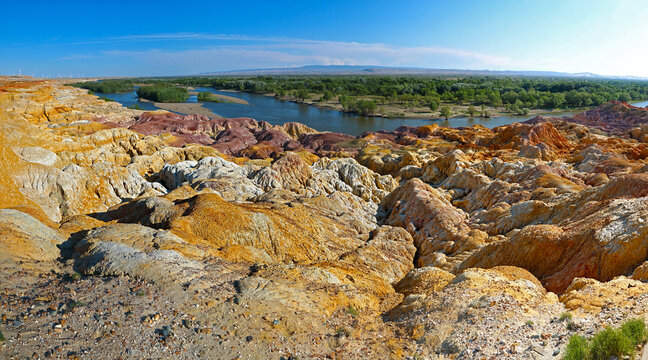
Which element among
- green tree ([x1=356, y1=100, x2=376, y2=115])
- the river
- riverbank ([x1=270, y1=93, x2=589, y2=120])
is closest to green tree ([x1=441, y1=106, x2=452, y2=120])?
riverbank ([x1=270, y1=93, x2=589, y2=120])

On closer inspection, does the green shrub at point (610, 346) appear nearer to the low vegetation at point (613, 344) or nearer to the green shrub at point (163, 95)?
the low vegetation at point (613, 344)

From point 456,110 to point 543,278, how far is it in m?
116

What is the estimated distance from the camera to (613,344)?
6109mm

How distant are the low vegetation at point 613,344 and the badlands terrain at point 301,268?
2.12 ft

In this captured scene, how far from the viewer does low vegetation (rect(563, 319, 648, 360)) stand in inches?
237

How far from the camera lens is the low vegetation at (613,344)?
237 inches

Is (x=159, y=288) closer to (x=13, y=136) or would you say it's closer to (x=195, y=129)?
(x=13, y=136)

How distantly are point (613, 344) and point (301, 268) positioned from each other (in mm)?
7650

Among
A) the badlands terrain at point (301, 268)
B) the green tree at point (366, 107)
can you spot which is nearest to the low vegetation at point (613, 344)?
the badlands terrain at point (301, 268)

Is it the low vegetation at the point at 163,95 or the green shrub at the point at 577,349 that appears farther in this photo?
the low vegetation at the point at 163,95

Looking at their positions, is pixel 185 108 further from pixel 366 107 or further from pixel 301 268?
pixel 301 268

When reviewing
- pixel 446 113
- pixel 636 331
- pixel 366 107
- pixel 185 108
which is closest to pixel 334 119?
pixel 366 107

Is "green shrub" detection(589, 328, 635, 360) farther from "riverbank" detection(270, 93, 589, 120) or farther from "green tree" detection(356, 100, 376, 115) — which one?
"green tree" detection(356, 100, 376, 115)

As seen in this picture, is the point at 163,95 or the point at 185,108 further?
the point at 163,95
